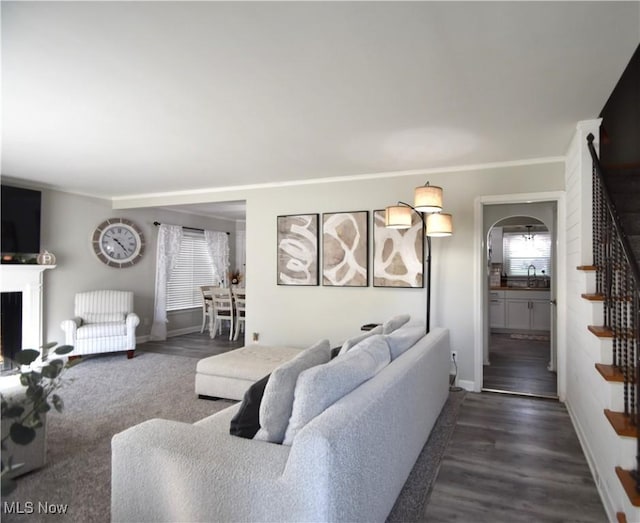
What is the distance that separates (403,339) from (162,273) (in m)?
5.77

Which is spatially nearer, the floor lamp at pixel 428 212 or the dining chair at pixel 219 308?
the floor lamp at pixel 428 212

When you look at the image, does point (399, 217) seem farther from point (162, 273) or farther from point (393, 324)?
point (162, 273)

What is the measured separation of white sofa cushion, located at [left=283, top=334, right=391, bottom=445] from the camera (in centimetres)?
177

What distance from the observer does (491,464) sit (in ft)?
9.11

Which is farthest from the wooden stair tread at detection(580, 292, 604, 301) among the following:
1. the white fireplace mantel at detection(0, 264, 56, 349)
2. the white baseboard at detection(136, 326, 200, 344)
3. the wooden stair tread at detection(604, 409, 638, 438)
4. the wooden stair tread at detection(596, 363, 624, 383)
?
the white baseboard at detection(136, 326, 200, 344)

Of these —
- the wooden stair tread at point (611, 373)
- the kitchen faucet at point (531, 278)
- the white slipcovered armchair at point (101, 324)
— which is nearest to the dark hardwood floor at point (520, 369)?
the kitchen faucet at point (531, 278)

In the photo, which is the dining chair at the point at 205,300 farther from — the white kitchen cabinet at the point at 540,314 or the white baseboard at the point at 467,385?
the white kitchen cabinet at the point at 540,314

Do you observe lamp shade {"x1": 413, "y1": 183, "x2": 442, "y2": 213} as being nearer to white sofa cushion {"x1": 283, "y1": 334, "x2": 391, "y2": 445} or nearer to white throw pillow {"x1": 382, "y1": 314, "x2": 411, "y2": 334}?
white throw pillow {"x1": 382, "y1": 314, "x2": 411, "y2": 334}

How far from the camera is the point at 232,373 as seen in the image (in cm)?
389

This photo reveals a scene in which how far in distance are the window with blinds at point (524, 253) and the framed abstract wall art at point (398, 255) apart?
506 centimetres

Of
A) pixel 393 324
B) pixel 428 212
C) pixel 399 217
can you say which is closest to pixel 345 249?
pixel 399 217

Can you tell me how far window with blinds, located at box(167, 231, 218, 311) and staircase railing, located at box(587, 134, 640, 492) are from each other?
271 inches

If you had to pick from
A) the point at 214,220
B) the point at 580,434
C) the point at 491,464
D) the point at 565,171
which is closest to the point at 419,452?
the point at 491,464

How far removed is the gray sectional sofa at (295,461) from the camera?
1.50 m
